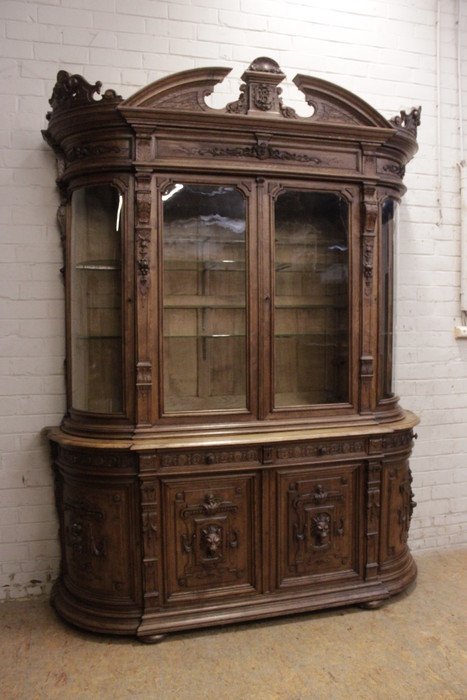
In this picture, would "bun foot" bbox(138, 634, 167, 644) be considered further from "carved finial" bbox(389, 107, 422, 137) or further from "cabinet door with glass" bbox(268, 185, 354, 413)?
"carved finial" bbox(389, 107, 422, 137)

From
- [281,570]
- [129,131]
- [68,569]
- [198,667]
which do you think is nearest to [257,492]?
[281,570]

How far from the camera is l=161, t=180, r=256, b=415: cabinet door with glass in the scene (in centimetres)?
238

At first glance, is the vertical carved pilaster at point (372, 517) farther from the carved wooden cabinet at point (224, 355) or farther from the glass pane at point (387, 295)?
the glass pane at point (387, 295)

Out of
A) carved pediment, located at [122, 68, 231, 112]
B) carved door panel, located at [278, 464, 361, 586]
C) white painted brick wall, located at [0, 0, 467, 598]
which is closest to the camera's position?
carved pediment, located at [122, 68, 231, 112]

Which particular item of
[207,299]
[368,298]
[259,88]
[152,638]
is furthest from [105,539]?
[259,88]

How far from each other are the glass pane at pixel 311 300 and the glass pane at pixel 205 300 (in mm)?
199

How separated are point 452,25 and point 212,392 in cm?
260

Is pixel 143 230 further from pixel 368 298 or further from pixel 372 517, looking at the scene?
pixel 372 517

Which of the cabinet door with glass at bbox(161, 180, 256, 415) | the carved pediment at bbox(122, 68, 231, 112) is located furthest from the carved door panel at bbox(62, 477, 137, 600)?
the carved pediment at bbox(122, 68, 231, 112)

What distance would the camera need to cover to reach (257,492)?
7.84ft

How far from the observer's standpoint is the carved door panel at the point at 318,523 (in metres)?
2.44

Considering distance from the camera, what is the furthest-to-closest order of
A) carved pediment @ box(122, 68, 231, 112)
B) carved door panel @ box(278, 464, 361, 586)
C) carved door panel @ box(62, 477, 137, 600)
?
carved door panel @ box(278, 464, 361, 586), carved door panel @ box(62, 477, 137, 600), carved pediment @ box(122, 68, 231, 112)

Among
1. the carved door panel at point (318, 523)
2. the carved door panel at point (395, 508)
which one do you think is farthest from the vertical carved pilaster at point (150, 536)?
the carved door panel at point (395, 508)

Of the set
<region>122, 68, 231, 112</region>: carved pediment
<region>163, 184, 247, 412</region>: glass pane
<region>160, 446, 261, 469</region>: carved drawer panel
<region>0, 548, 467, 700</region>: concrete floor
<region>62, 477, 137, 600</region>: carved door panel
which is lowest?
<region>0, 548, 467, 700</region>: concrete floor
